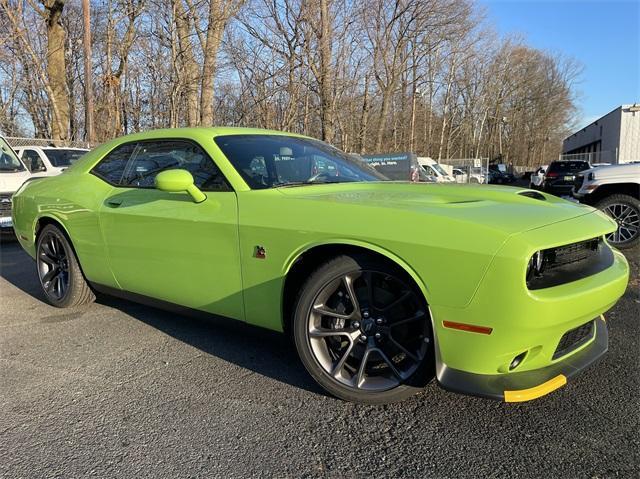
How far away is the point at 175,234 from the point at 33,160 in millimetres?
11191

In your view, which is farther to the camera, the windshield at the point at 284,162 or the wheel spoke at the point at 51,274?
the wheel spoke at the point at 51,274

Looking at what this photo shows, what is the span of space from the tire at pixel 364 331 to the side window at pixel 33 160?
11.4 m

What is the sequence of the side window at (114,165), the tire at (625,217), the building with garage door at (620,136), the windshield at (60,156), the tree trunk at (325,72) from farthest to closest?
1. the building with garage door at (620,136)
2. the tree trunk at (325,72)
3. the windshield at (60,156)
4. the tire at (625,217)
5. the side window at (114,165)

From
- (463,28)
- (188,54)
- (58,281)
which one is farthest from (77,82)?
(58,281)

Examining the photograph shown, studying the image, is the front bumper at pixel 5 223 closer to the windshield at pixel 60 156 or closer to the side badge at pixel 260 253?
the windshield at pixel 60 156

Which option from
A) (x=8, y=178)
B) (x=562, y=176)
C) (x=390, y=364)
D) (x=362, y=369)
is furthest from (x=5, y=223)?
(x=562, y=176)

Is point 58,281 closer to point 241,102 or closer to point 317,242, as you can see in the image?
point 317,242

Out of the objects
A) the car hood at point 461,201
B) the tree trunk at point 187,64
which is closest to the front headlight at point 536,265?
the car hood at point 461,201

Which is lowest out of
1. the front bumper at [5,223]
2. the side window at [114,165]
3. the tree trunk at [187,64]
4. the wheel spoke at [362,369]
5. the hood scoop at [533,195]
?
the wheel spoke at [362,369]

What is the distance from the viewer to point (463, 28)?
90.9 ft

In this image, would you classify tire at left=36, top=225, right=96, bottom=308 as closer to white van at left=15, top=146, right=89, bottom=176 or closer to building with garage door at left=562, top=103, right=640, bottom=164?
white van at left=15, top=146, right=89, bottom=176

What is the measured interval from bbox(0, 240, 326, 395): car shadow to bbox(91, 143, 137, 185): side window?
1173mm

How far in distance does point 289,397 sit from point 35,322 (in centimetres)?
258

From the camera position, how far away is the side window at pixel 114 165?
379cm
